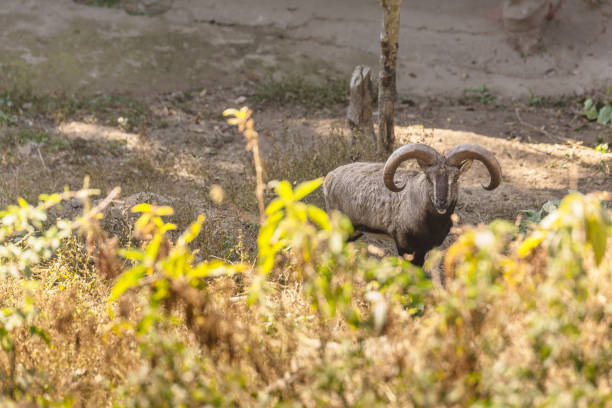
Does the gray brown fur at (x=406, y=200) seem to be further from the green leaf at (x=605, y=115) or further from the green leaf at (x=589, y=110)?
the green leaf at (x=589, y=110)

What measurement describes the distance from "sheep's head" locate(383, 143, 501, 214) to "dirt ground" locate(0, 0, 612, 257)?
6.43 feet

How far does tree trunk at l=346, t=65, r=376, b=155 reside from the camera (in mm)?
8125

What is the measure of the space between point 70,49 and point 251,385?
1071 cm

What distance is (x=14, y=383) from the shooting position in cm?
270

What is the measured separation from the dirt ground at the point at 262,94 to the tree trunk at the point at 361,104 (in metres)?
0.37

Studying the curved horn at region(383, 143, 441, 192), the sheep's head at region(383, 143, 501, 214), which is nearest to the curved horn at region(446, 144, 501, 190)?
the sheep's head at region(383, 143, 501, 214)

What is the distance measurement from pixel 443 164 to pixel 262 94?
21.9ft

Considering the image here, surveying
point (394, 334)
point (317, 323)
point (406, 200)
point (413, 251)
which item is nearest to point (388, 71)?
point (406, 200)

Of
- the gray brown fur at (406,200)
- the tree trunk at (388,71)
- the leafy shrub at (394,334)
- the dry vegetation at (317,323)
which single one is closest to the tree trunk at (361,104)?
the tree trunk at (388,71)

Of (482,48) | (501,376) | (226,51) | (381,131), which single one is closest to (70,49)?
(226,51)

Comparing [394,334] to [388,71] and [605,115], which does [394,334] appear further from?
[605,115]

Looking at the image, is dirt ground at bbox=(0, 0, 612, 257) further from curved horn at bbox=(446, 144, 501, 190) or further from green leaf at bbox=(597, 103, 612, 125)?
curved horn at bbox=(446, 144, 501, 190)

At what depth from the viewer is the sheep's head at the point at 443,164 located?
4.26m

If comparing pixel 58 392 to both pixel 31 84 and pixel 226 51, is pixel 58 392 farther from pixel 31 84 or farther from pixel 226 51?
pixel 226 51
